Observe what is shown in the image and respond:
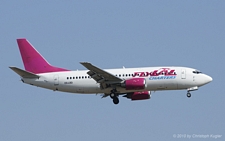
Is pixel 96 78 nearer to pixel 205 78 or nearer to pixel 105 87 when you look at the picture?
pixel 105 87

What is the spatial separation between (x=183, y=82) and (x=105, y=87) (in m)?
9.08

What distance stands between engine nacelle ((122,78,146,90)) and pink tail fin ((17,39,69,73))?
29.5 feet

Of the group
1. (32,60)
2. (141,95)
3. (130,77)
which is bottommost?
(141,95)

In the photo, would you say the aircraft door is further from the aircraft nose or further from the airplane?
the aircraft nose

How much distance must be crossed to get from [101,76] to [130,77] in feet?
11.2

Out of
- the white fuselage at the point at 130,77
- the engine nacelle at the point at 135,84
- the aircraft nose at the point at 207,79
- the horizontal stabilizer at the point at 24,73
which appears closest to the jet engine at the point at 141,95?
the white fuselage at the point at 130,77

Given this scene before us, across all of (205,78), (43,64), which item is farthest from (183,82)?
(43,64)

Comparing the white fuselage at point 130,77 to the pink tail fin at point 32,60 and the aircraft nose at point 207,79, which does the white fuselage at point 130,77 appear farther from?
the pink tail fin at point 32,60

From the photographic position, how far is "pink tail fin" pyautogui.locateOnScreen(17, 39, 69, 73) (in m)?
69.7

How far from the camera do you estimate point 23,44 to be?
71938mm

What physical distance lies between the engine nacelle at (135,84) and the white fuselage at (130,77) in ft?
2.61

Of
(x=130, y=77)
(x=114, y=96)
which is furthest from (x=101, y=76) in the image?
(x=130, y=77)

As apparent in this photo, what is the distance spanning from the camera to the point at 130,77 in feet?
217

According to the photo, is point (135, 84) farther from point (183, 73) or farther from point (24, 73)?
point (24, 73)
